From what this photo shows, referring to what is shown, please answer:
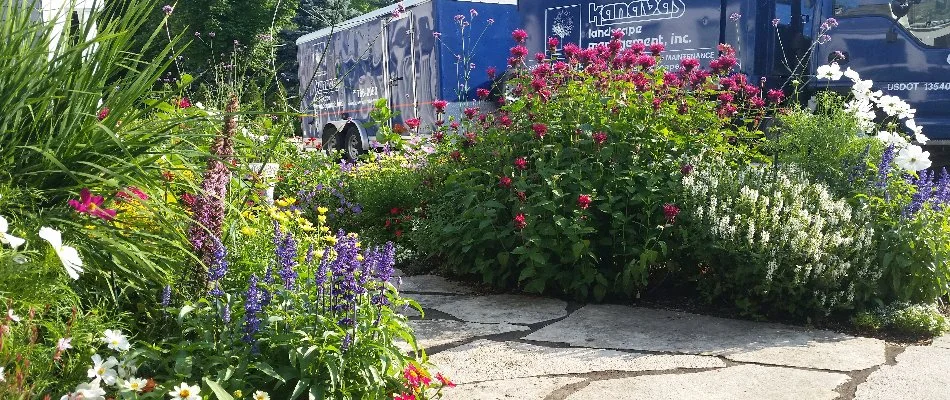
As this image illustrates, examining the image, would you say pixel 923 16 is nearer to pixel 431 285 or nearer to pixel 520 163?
pixel 520 163

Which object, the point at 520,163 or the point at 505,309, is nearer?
the point at 505,309

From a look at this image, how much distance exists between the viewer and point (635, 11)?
1035 centimetres

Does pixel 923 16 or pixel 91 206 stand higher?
pixel 923 16

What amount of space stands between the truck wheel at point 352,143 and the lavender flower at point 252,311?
36.9ft

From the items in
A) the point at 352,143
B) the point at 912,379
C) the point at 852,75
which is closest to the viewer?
the point at 912,379

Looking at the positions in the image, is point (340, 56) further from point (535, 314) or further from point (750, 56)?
point (535, 314)

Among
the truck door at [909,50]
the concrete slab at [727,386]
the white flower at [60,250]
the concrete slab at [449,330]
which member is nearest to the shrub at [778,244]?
the concrete slab at [727,386]

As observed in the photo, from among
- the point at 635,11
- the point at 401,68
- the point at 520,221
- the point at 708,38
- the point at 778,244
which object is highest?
the point at 635,11

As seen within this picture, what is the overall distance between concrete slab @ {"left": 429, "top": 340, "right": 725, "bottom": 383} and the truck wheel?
10313 millimetres

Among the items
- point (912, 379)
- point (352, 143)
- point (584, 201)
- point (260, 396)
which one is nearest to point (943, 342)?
point (912, 379)

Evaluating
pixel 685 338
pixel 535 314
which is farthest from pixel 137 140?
pixel 685 338

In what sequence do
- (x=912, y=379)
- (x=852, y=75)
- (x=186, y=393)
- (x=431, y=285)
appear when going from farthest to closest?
(x=852, y=75) < (x=431, y=285) < (x=912, y=379) < (x=186, y=393)

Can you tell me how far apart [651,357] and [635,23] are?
281 inches

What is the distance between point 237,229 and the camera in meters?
3.64
